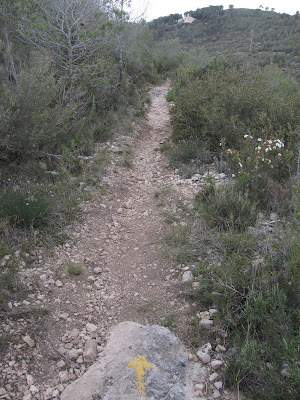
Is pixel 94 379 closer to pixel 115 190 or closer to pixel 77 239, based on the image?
pixel 77 239

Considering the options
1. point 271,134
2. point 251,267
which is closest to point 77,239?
point 251,267

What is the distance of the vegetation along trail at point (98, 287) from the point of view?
2.22 m

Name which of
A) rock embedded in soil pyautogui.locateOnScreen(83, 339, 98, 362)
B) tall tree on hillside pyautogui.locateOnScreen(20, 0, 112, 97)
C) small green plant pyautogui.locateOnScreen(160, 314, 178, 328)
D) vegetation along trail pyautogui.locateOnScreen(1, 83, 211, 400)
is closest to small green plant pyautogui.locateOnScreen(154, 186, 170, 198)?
vegetation along trail pyautogui.locateOnScreen(1, 83, 211, 400)

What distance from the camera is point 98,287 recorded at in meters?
3.04

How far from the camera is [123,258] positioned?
3482mm

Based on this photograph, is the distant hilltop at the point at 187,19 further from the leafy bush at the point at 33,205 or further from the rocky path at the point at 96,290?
the leafy bush at the point at 33,205

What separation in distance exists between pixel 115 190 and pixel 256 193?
2.04 metres

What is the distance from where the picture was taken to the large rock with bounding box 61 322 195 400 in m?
1.97

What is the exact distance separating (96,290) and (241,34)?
1513 inches

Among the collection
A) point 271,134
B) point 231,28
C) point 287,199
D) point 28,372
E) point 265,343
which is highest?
point 231,28

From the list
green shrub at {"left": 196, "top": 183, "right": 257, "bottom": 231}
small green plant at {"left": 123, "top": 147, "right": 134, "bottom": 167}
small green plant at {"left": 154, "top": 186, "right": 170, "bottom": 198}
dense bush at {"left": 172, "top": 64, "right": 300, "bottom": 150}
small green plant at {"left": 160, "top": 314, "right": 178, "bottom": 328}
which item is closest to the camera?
small green plant at {"left": 160, "top": 314, "right": 178, "bottom": 328}

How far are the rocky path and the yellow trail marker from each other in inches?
14.0

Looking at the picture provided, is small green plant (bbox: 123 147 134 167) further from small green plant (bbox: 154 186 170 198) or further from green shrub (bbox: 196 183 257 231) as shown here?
green shrub (bbox: 196 183 257 231)

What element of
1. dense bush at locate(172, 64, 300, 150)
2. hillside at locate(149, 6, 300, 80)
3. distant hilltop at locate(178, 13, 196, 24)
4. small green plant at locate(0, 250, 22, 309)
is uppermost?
distant hilltop at locate(178, 13, 196, 24)
